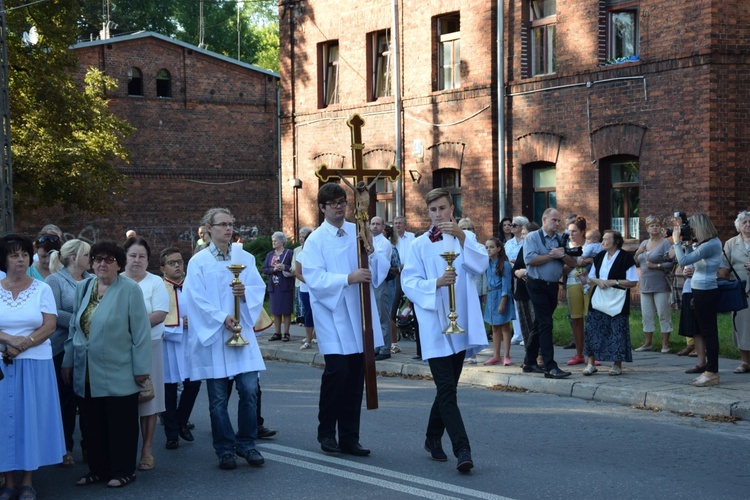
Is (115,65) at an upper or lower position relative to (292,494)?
upper

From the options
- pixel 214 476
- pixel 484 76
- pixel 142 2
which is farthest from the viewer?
pixel 142 2

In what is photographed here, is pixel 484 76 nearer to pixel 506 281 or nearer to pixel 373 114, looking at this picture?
pixel 373 114

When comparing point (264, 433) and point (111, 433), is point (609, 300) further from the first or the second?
point (111, 433)

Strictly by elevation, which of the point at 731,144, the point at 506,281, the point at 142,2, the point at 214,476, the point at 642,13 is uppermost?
the point at 142,2

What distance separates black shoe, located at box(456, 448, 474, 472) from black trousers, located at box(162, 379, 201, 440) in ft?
8.23

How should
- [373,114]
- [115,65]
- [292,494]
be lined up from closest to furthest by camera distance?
[292,494] → [373,114] → [115,65]

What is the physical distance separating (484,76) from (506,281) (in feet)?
33.3

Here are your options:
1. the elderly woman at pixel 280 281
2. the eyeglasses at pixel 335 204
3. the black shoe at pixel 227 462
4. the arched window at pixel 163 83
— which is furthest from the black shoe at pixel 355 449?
the arched window at pixel 163 83

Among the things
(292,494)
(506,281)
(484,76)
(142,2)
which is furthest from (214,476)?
(142,2)

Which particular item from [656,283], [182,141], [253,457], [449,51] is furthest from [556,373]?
[182,141]

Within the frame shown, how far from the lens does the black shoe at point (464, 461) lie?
772 centimetres

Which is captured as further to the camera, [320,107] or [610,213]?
[320,107]

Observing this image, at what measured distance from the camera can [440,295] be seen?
812 centimetres

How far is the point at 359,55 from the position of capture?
27.1 meters
